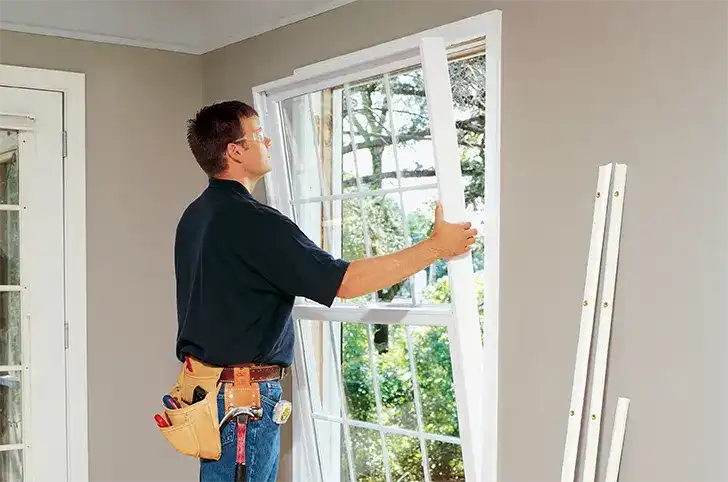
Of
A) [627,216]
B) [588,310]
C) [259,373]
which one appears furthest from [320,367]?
[627,216]

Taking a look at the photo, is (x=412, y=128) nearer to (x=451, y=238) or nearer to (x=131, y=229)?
(x=451, y=238)

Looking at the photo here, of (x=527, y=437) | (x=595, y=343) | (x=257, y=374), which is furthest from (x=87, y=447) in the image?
(x=595, y=343)

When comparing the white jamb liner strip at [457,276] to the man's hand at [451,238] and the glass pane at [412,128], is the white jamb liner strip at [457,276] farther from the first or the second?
the glass pane at [412,128]

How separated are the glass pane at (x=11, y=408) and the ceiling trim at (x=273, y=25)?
59.8 inches

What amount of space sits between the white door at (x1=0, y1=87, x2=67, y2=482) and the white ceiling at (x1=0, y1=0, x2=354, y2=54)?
282 millimetres

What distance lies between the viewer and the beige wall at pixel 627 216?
6.40 feet

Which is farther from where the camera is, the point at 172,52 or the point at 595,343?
the point at 172,52

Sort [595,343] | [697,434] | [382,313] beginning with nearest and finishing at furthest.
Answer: [697,434] < [595,343] < [382,313]

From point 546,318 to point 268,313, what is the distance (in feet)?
2.43

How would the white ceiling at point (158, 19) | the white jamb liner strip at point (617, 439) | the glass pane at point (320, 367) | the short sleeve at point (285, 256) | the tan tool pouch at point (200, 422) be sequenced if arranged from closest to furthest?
the white jamb liner strip at point (617, 439) → the short sleeve at point (285, 256) → the tan tool pouch at point (200, 422) → the glass pane at point (320, 367) → the white ceiling at point (158, 19)

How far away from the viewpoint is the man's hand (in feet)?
7.71

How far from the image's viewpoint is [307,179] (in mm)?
3027

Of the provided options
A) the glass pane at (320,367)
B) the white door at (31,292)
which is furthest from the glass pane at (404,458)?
the white door at (31,292)

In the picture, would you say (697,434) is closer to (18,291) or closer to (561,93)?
(561,93)
